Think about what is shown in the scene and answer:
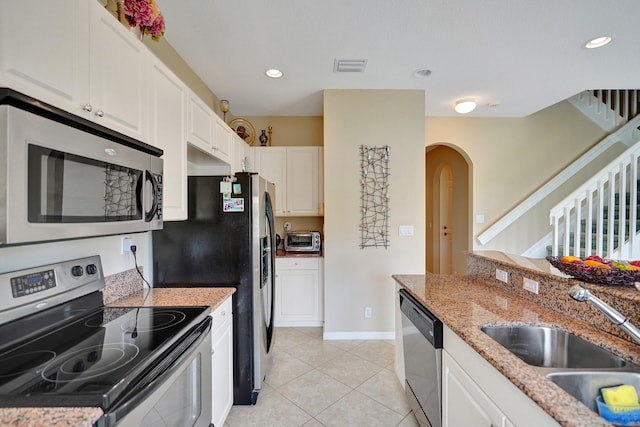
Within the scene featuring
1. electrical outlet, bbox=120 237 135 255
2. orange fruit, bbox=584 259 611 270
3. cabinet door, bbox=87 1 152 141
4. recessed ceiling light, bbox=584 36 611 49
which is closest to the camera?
cabinet door, bbox=87 1 152 141

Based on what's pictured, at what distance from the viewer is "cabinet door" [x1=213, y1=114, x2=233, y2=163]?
244 centimetres

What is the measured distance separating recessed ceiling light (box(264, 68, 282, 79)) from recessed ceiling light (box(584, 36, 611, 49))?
2.59m

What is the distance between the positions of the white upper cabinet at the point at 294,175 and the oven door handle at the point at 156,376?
7.74 feet

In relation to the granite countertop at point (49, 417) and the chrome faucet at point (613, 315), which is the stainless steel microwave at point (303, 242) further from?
the granite countertop at point (49, 417)

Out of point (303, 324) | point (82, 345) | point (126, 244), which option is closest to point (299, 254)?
point (303, 324)

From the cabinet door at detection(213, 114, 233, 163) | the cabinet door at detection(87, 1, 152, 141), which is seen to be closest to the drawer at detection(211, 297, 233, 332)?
the cabinet door at detection(87, 1, 152, 141)

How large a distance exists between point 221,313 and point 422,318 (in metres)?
1.16

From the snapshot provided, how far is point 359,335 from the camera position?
3.06 m

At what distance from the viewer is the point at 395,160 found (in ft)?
10.1

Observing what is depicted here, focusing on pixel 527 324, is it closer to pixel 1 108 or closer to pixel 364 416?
pixel 364 416

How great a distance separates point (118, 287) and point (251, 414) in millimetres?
1223

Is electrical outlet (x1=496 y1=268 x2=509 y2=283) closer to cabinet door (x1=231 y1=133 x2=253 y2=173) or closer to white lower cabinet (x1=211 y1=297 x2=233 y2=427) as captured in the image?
white lower cabinet (x1=211 y1=297 x2=233 y2=427)

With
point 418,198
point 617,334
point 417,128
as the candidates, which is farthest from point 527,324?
point 417,128

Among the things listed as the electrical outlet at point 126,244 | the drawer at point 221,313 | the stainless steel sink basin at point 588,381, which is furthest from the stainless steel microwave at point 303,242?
the stainless steel sink basin at point 588,381
